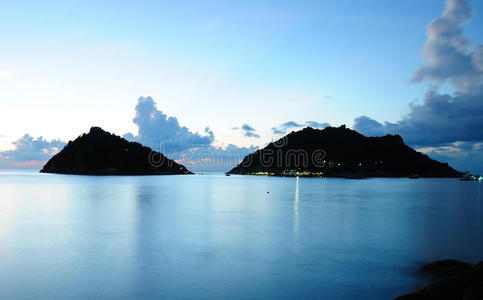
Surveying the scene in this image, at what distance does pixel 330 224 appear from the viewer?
2495 centimetres

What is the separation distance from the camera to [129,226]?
2278 cm

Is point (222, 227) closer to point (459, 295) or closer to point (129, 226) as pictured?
point (129, 226)

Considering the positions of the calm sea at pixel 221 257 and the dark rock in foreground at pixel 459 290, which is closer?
the dark rock in foreground at pixel 459 290

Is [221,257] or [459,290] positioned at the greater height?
[459,290]

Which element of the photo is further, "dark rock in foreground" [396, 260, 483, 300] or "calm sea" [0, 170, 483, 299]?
"calm sea" [0, 170, 483, 299]

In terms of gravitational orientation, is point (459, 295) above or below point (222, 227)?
above

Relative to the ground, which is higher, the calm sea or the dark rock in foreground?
the dark rock in foreground

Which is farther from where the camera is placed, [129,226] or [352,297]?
[129,226]

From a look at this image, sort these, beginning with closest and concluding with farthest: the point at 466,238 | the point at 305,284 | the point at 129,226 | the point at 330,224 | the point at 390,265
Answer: the point at 305,284 → the point at 390,265 → the point at 466,238 → the point at 129,226 → the point at 330,224

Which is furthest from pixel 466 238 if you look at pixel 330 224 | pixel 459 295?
pixel 459 295

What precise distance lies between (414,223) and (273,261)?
1749cm

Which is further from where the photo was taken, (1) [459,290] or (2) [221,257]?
(2) [221,257]

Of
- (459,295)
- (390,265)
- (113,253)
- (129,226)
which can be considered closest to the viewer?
(459,295)

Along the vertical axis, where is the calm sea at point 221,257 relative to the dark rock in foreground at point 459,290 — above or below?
below
